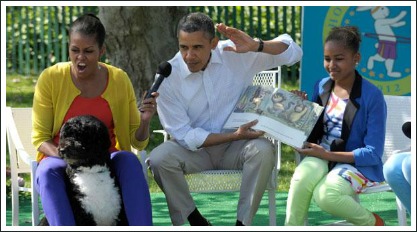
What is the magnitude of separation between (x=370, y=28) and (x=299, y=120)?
13.9 feet

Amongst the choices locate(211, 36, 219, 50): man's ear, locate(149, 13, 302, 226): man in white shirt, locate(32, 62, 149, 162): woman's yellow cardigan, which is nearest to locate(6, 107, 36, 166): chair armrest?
locate(32, 62, 149, 162): woman's yellow cardigan

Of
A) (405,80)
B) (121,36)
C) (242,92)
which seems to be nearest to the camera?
(242,92)

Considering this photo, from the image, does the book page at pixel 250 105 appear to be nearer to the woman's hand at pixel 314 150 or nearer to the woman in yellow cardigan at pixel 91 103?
the woman's hand at pixel 314 150

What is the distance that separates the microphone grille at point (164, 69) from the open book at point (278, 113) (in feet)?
1.68

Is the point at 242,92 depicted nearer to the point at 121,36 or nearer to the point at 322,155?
the point at 322,155

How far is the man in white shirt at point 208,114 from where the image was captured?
6.44m

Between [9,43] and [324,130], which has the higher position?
[324,130]

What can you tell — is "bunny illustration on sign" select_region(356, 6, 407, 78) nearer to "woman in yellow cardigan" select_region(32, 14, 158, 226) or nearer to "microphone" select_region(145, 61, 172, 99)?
"microphone" select_region(145, 61, 172, 99)

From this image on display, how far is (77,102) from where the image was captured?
634 cm

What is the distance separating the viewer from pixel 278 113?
21.5ft

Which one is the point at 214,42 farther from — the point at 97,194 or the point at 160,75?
the point at 97,194

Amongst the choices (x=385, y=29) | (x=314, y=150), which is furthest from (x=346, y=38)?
(x=385, y=29)

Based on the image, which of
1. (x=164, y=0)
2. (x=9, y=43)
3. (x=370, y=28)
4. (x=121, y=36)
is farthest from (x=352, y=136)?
(x=9, y=43)

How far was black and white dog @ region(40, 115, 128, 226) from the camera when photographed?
588 centimetres
